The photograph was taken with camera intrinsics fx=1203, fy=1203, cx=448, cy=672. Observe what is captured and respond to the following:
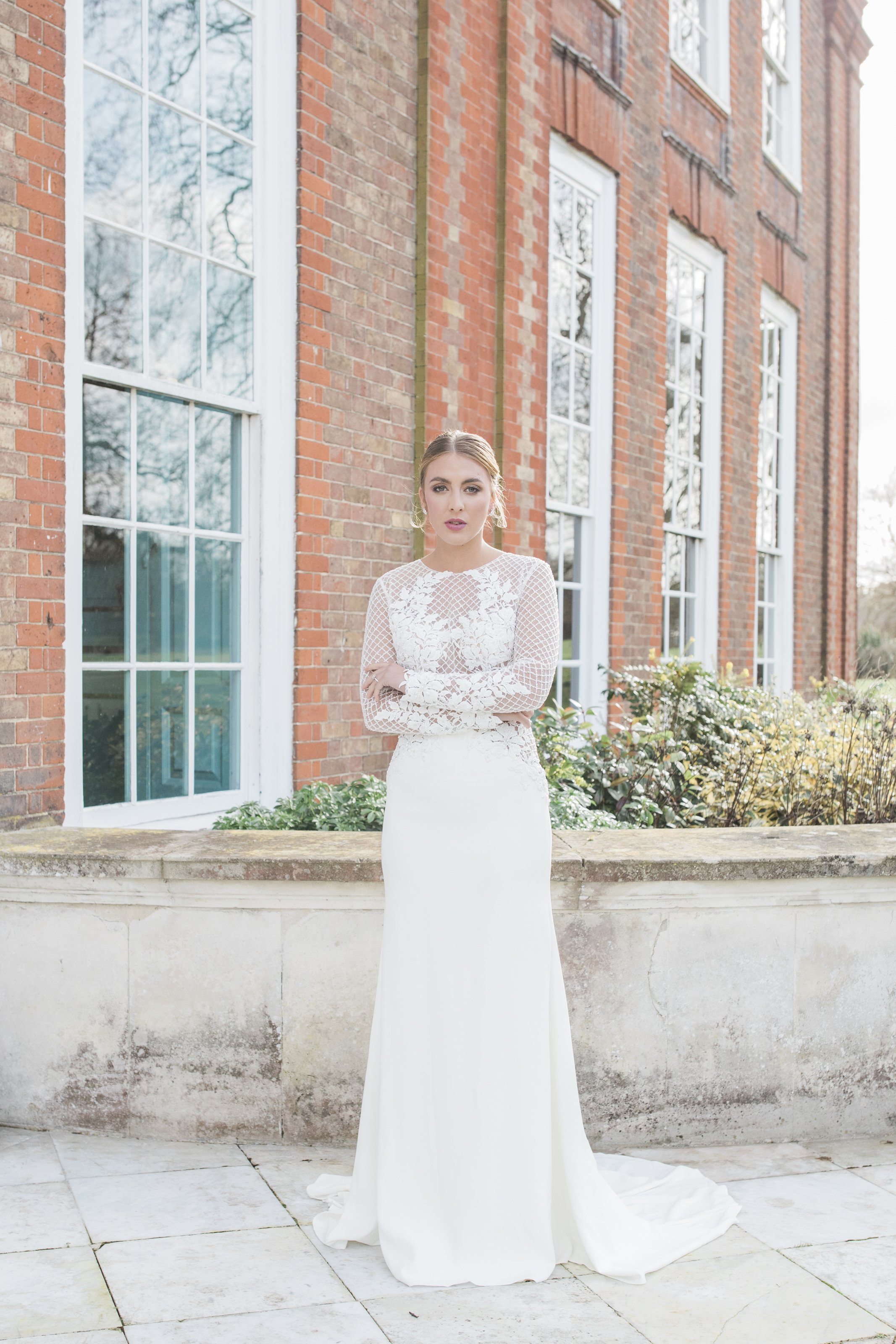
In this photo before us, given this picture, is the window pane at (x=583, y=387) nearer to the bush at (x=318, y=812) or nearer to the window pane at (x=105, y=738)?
the bush at (x=318, y=812)

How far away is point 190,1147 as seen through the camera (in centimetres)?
360

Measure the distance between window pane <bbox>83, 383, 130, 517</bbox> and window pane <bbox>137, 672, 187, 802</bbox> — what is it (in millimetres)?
679

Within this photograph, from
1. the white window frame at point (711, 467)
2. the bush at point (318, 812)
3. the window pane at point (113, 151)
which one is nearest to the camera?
the window pane at point (113, 151)

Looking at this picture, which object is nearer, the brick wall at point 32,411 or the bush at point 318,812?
the brick wall at point 32,411

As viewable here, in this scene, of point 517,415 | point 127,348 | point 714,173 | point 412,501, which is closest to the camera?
point 127,348

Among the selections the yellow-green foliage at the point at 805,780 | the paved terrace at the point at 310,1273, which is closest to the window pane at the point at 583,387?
the yellow-green foliage at the point at 805,780

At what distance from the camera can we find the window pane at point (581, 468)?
7945 millimetres

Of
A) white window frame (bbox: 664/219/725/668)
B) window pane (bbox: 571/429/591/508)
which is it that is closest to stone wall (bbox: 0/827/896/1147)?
window pane (bbox: 571/429/591/508)

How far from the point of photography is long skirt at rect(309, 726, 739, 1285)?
292cm

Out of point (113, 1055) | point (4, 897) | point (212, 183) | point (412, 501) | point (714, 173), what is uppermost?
point (714, 173)

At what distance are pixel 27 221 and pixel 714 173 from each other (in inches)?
290

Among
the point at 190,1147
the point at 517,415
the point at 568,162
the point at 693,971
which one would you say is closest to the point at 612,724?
the point at 517,415

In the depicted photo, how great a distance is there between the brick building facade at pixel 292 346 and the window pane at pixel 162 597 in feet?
0.04

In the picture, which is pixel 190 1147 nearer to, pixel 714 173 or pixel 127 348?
pixel 127 348
